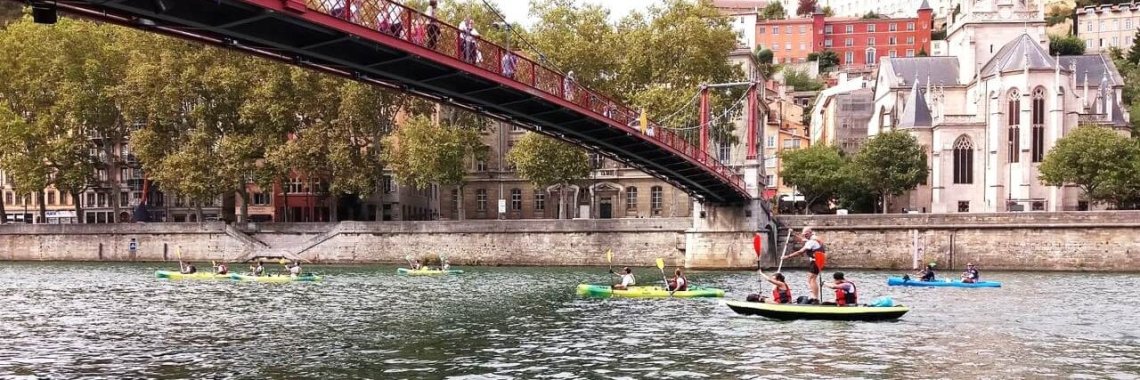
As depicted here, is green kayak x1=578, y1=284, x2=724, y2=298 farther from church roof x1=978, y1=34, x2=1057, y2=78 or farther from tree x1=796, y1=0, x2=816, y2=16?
tree x1=796, y1=0, x2=816, y2=16

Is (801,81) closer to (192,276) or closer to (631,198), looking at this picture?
(631,198)

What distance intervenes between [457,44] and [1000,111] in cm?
5594

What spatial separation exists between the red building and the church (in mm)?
61352

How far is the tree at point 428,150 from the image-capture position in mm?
62969

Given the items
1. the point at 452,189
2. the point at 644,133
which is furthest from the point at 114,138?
the point at 644,133

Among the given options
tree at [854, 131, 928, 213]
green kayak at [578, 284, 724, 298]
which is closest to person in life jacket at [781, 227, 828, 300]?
green kayak at [578, 284, 724, 298]

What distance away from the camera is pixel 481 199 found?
3081 inches

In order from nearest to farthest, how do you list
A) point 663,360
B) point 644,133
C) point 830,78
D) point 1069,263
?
point 663,360, point 644,133, point 1069,263, point 830,78

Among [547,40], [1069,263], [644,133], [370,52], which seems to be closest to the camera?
[370,52]

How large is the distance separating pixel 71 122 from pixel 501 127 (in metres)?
26.6

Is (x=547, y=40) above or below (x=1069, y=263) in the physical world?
above

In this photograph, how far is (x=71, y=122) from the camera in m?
67.9

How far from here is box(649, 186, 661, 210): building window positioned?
7562 centimetres

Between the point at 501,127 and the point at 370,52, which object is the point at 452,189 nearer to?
the point at 501,127
